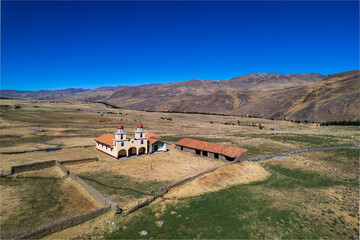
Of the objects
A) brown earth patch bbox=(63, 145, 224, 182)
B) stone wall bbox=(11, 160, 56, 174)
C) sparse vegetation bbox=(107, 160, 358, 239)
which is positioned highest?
stone wall bbox=(11, 160, 56, 174)

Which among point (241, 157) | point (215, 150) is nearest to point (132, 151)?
point (215, 150)

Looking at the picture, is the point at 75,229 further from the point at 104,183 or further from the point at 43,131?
the point at 43,131

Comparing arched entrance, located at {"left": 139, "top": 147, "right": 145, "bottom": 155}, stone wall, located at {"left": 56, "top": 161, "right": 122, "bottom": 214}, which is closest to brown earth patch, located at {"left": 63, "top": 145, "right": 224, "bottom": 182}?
arched entrance, located at {"left": 139, "top": 147, "right": 145, "bottom": 155}

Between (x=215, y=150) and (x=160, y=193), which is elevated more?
(x=215, y=150)

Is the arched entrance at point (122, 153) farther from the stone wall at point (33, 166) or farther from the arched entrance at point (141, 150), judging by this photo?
the stone wall at point (33, 166)

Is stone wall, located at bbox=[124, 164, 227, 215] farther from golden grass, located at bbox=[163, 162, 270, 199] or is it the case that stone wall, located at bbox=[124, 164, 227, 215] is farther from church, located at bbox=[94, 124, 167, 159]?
church, located at bbox=[94, 124, 167, 159]

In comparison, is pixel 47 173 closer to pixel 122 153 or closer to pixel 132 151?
pixel 122 153
